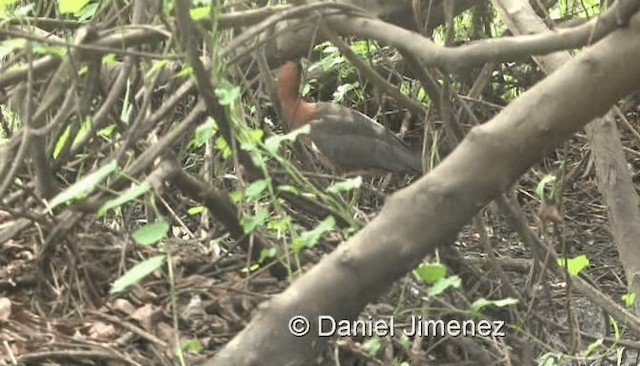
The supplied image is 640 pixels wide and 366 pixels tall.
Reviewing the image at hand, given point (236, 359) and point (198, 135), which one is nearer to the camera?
point (236, 359)

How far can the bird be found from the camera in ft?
14.4

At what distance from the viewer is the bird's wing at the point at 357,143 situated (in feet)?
14.5

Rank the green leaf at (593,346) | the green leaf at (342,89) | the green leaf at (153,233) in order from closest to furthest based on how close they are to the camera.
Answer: the green leaf at (153,233)
the green leaf at (593,346)
the green leaf at (342,89)

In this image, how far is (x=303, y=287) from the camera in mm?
1557

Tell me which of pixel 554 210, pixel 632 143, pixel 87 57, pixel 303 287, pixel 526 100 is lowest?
pixel 632 143

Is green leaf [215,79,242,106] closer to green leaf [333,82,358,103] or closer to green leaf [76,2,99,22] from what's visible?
green leaf [76,2,99,22]

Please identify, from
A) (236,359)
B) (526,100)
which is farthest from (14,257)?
(526,100)

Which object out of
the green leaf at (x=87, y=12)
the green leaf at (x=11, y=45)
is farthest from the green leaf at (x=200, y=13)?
the green leaf at (x=87, y=12)

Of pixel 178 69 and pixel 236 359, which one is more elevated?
pixel 178 69

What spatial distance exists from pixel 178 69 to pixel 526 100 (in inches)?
Answer: 47.3

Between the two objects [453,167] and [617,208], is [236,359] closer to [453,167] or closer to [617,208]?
[453,167]

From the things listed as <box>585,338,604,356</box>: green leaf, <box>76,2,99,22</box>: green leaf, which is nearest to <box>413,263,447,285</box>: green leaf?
<box>585,338,604,356</box>: green leaf

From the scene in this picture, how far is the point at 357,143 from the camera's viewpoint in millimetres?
4566

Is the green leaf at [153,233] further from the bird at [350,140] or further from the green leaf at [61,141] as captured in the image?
the bird at [350,140]
